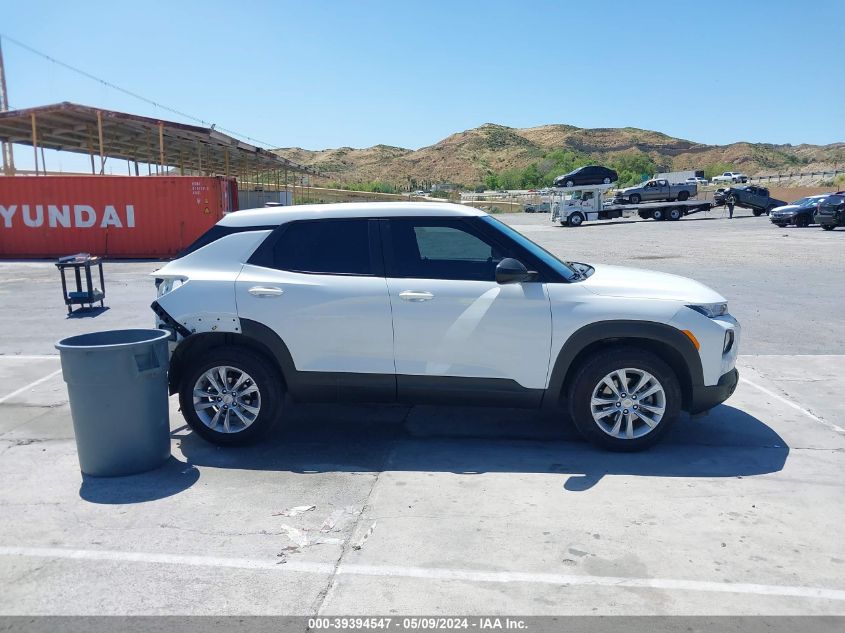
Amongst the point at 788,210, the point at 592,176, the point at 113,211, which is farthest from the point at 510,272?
the point at 592,176

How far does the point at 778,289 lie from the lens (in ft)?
43.2

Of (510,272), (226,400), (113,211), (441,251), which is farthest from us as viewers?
(113,211)

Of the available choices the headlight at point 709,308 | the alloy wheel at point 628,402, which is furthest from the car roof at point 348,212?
the headlight at point 709,308

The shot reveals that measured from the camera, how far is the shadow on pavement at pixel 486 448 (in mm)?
4969

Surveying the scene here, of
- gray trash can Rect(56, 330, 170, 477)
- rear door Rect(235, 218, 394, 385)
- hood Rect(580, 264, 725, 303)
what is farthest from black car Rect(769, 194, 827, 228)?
gray trash can Rect(56, 330, 170, 477)

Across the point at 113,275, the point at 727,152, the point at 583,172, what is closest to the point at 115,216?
the point at 113,275

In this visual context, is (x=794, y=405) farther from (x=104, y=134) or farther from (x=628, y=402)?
(x=104, y=134)

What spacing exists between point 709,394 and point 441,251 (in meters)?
2.32

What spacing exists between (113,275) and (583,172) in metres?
27.7

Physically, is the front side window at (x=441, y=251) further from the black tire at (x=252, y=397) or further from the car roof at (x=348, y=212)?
the black tire at (x=252, y=397)

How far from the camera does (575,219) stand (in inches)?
1499

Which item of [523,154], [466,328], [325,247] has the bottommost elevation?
[466,328]

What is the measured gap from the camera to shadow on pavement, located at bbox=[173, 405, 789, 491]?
16.3ft

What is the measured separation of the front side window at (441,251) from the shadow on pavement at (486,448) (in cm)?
138
